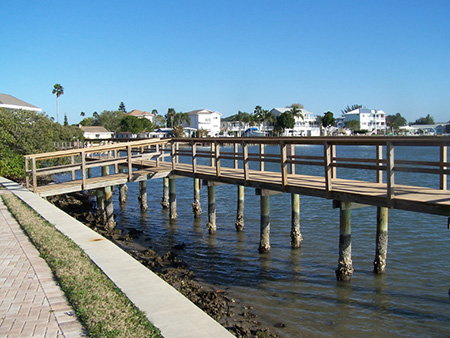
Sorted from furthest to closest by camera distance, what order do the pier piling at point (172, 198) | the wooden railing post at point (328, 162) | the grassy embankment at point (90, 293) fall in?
the pier piling at point (172, 198) → the wooden railing post at point (328, 162) → the grassy embankment at point (90, 293)

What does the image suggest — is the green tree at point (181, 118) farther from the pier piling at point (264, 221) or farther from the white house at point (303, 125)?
the pier piling at point (264, 221)

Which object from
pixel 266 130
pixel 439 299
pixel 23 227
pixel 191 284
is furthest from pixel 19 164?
pixel 266 130

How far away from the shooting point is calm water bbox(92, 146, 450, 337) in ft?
31.2

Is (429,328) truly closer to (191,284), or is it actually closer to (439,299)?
(439,299)

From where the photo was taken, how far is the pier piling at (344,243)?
445 inches

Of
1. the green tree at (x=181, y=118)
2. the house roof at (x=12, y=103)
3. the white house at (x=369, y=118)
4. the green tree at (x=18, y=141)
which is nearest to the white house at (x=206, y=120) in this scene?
the green tree at (x=181, y=118)

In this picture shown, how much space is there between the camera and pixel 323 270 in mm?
12891

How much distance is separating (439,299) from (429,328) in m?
1.82

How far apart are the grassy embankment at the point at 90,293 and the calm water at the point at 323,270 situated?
12.7 feet

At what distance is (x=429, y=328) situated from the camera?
30.2 ft

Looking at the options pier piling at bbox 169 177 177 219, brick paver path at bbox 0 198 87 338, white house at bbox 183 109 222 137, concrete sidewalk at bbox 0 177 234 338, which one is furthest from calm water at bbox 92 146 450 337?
white house at bbox 183 109 222 137

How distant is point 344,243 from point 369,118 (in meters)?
170

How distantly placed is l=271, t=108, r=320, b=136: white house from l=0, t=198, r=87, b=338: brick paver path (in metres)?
150

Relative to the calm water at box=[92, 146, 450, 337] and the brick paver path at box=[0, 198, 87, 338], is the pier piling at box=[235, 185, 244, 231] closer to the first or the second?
the calm water at box=[92, 146, 450, 337]
